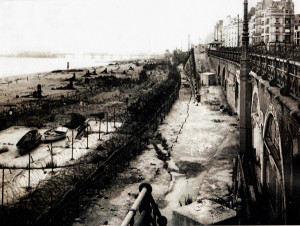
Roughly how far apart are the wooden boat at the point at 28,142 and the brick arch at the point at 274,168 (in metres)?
12.8

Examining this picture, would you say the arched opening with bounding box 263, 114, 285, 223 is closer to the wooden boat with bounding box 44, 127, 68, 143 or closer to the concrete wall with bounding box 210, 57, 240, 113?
the concrete wall with bounding box 210, 57, 240, 113

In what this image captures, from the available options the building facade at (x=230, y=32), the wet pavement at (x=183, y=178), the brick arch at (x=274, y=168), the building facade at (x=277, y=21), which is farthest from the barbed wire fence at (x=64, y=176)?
the building facade at (x=230, y=32)

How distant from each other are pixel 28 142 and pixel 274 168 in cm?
1380

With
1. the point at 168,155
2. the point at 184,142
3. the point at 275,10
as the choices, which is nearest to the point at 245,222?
the point at 168,155

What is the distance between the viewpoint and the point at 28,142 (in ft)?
57.2

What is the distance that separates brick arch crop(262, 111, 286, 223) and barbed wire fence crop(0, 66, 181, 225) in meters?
6.21

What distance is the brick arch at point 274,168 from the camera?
24.6 ft

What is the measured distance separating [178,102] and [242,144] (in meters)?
20.7

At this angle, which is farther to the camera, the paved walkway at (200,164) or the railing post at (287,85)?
the paved walkway at (200,164)

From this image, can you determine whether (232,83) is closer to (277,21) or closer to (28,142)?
(28,142)

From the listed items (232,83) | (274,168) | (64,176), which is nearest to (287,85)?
(274,168)

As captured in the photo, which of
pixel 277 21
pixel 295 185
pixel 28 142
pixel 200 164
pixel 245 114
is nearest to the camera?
pixel 295 185

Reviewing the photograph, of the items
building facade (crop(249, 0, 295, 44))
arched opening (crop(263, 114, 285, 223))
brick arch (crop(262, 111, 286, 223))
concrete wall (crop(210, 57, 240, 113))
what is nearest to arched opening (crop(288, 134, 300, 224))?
brick arch (crop(262, 111, 286, 223))

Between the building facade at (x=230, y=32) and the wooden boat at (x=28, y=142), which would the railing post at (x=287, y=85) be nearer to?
the wooden boat at (x=28, y=142)
